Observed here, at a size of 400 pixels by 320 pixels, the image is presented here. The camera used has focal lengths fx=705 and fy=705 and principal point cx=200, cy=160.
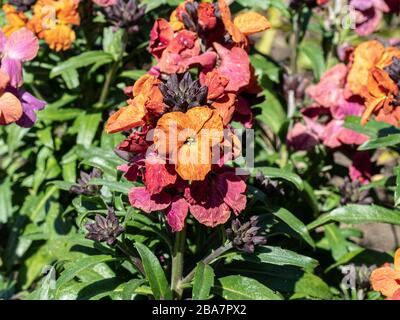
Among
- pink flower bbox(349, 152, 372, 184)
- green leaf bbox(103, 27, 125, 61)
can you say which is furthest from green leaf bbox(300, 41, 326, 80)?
green leaf bbox(103, 27, 125, 61)

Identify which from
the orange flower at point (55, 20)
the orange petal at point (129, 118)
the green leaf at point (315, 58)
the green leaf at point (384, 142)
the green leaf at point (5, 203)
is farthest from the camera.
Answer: the green leaf at point (315, 58)

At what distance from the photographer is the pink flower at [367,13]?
315 centimetres

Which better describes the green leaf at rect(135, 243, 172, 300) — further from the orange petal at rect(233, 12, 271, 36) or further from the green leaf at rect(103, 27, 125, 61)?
the green leaf at rect(103, 27, 125, 61)

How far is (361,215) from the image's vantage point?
2488 mm

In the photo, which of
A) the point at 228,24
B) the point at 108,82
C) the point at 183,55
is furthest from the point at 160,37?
the point at 108,82

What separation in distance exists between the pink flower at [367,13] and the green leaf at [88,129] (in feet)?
4.11

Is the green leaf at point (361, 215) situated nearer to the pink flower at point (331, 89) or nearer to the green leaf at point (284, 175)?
the green leaf at point (284, 175)

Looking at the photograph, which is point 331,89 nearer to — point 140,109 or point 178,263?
point 178,263

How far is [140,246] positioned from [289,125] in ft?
4.01

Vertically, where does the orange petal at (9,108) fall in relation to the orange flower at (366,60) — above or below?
above

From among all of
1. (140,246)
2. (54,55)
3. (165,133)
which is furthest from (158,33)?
(54,55)

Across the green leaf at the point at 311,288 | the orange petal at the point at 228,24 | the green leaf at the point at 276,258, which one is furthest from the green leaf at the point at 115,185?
the green leaf at the point at 311,288

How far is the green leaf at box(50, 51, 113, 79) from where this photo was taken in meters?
2.85
